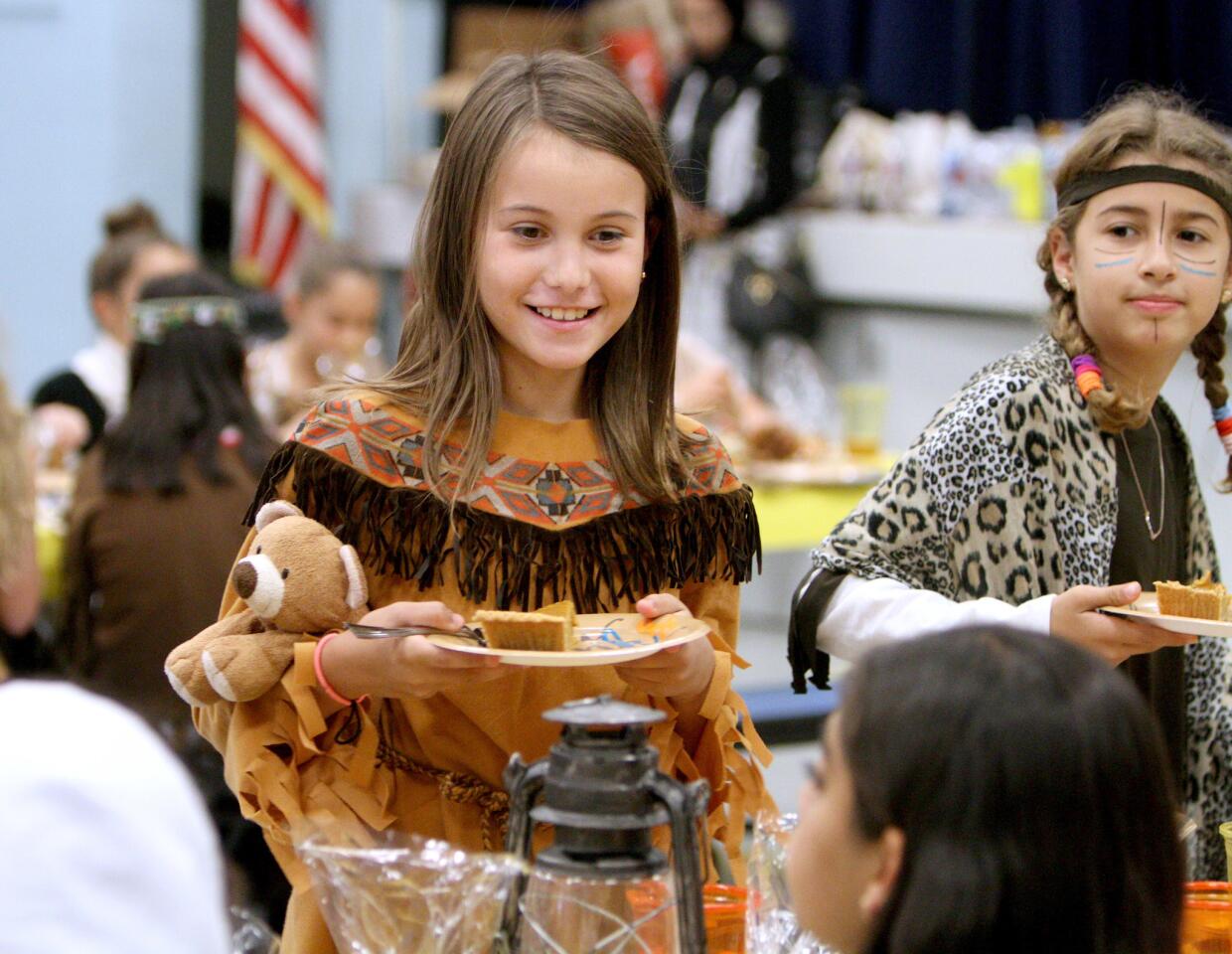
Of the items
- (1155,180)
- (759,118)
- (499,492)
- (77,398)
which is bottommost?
(77,398)

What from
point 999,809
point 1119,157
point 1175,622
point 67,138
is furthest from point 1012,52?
point 67,138

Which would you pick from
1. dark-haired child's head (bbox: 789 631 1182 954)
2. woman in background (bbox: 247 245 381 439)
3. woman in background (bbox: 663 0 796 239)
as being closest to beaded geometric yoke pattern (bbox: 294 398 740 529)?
dark-haired child's head (bbox: 789 631 1182 954)

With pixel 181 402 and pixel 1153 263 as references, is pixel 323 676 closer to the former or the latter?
pixel 1153 263

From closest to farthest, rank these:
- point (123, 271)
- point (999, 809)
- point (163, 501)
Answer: point (999, 809) → point (163, 501) → point (123, 271)

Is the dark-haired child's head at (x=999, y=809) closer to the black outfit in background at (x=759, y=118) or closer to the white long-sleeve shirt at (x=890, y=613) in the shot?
the white long-sleeve shirt at (x=890, y=613)

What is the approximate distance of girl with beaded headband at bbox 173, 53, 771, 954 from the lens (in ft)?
6.84

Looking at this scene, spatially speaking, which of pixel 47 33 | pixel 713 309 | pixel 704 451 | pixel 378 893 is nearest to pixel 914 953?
pixel 378 893

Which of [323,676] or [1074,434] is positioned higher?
[1074,434]

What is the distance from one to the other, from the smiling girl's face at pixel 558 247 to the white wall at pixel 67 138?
7.90 metres

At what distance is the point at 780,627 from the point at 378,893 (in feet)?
18.3

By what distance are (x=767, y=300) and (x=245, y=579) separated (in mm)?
6757

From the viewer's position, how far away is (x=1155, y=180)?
237cm

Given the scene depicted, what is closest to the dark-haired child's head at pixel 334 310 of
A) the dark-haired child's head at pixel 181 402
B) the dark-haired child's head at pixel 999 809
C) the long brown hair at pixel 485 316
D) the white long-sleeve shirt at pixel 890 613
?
the dark-haired child's head at pixel 181 402

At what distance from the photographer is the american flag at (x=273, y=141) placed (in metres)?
10.2
